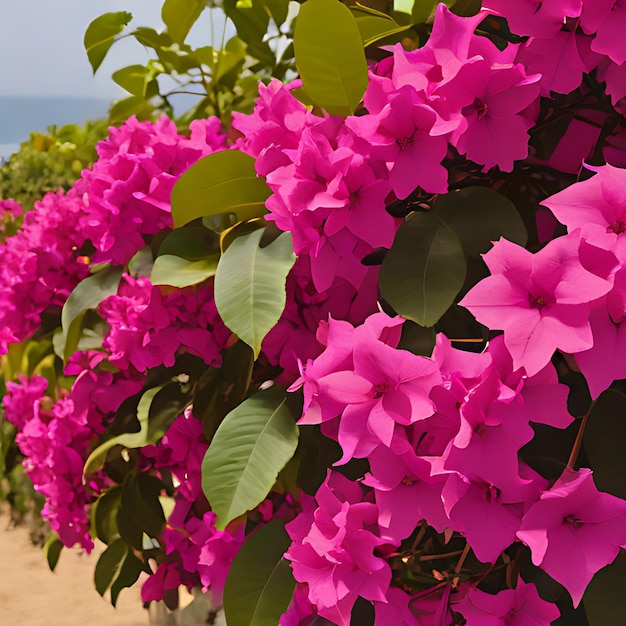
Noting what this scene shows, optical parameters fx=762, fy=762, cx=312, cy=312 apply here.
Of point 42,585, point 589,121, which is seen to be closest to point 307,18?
point 589,121

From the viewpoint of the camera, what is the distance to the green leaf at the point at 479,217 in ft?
1.83

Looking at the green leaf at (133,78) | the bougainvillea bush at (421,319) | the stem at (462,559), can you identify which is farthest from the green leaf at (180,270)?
the green leaf at (133,78)

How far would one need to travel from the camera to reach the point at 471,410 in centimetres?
48

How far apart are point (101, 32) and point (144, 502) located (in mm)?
665

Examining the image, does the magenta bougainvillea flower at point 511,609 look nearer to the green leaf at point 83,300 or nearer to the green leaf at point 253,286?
the green leaf at point 253,286

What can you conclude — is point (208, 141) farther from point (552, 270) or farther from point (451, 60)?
point (552, 270)

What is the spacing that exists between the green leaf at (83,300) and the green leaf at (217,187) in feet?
0.78

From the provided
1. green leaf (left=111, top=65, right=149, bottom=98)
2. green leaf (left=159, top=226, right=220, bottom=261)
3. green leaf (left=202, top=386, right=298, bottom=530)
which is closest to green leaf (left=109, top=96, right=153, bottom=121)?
green leaf (left=111, top=65, right=149, bottom=98)

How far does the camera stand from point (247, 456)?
646 millimetres

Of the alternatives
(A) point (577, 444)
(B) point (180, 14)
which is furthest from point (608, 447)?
(B) point (180, 14)

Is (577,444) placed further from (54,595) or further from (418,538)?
(54,595)

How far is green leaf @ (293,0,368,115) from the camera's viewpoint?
2.00 feet

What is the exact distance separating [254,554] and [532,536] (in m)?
0.31

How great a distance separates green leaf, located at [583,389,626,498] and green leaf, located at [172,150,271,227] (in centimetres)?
37
